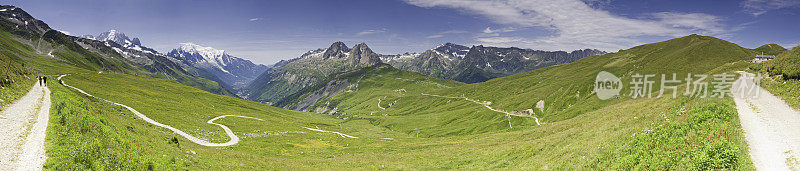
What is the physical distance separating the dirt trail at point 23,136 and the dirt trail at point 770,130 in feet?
159

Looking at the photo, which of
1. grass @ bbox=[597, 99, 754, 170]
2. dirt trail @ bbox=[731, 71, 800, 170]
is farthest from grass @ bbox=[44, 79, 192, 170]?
dirt trail @ bbox=[731, 71, 800, 170]

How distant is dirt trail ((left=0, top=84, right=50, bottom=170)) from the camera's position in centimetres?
1978

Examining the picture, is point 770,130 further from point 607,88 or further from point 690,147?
point 607,88

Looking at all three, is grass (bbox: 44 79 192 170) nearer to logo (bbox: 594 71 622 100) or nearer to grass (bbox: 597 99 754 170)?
grass (bbox: 597 99 754 170)

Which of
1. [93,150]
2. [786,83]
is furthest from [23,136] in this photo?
[786,83]

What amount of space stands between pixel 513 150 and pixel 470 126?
370ft

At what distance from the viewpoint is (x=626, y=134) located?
95.7ft

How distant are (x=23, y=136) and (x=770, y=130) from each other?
64.6 metres

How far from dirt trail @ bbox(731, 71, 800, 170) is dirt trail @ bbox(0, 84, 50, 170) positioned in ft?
159

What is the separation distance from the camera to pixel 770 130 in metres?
24.1

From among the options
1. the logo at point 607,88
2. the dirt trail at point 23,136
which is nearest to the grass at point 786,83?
the dirt trail at point 23,136

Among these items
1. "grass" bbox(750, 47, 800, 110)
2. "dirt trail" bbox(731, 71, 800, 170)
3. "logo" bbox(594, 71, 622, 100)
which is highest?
"grass" bbox(750, 47, 800, 110)

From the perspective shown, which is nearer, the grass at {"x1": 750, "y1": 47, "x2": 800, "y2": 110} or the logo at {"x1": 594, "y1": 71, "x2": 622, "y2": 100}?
the grass at {"x1": 750, "y1": 47, "x2": 800, "y2": 110}

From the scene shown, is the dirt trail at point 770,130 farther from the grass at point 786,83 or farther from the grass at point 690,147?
the grass at point 786,83
